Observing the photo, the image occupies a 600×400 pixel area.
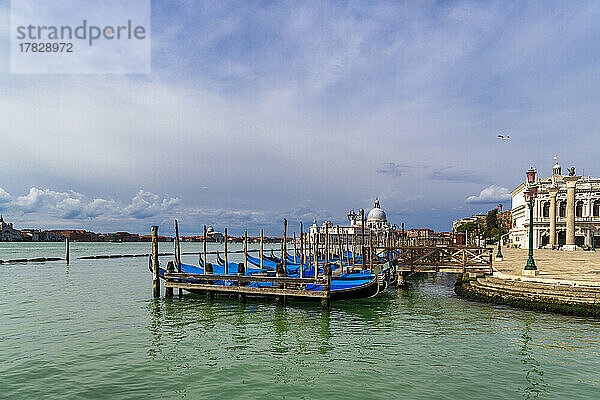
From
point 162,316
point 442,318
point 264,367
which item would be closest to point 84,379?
point 264,367

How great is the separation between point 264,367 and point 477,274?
15732 millimetres

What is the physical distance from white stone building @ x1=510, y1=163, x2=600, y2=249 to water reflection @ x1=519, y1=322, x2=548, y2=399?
151ft

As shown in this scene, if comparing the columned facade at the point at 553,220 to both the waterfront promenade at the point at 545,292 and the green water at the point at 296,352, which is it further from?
the green water at the point at 296,352

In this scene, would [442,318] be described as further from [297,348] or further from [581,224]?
[581,224]

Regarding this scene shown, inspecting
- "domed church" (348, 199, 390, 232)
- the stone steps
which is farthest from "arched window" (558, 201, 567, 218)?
"domed church" (348, 199, 390, 232)

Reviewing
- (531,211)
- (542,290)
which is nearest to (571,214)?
(531,211)

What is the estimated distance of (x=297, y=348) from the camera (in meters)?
12.1

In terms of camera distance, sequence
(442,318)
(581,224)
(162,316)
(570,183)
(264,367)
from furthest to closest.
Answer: (581,224) < (570,183) < (162,316) < (442,318) < (264,367)

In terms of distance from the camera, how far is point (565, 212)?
57062mm

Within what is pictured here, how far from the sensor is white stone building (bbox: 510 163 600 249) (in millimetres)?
52938

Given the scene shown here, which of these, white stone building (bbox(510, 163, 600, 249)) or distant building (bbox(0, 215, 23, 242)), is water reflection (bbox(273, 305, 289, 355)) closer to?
white stone building (bbox(510, 163, 600, 249))

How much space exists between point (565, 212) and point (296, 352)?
57.5 meters

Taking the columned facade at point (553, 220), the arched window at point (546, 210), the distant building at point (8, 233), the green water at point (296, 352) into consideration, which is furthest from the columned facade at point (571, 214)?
the distant building at point (8, 233)

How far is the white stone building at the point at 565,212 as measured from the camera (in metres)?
52.9
